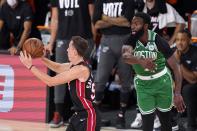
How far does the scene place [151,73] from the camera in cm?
670

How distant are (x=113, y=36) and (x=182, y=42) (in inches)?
37.5

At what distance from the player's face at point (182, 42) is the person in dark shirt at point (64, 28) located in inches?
47.9

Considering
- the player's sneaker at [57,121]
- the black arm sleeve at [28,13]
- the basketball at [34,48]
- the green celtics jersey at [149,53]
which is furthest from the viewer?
the black arm sleeve at [28,13]

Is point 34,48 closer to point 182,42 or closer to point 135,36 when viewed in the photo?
point 135,36

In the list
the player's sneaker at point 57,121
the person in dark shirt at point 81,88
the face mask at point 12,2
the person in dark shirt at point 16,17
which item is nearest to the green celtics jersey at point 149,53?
the person in dark shirt at point 81,88

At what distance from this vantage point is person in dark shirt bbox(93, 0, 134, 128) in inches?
318

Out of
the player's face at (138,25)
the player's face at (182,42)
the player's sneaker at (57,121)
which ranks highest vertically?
the player's face at (138,25)

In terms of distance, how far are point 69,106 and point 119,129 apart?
3.26 ft

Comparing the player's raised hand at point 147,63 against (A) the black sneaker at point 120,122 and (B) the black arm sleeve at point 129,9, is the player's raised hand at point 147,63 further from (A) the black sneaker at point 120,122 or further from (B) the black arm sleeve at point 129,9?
(A) the black sneaker at point 120,122

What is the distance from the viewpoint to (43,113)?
866 centimetres

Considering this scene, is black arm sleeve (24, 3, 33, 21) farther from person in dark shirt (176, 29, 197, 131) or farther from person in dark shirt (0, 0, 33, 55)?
person in dark shirt (176, 29, 197, 131)

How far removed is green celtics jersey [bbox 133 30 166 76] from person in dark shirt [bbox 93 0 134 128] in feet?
4.48

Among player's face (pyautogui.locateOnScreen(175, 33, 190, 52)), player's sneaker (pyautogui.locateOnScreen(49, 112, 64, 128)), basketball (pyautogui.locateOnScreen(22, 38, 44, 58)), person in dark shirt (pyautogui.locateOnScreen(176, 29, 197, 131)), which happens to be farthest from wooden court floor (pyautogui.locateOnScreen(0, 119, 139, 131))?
basketball (pyautogui.locateOnScreen(22, 38, 44, 58))

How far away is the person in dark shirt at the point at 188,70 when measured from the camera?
26.0 feet
